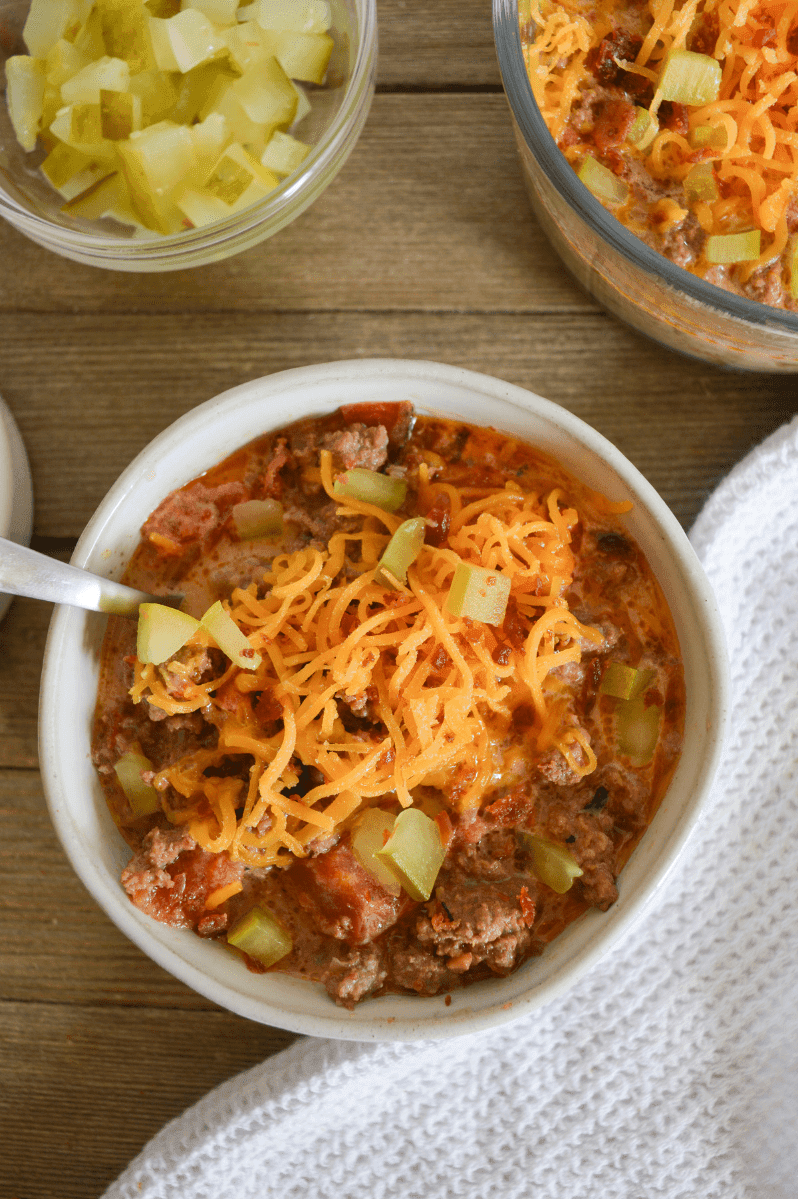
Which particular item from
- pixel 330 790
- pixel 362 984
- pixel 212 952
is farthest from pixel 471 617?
pixel 212 952

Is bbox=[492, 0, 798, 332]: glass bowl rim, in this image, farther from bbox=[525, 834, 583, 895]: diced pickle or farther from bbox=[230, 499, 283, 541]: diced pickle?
bbox=[525, 834, 583, 895]: diced pickle

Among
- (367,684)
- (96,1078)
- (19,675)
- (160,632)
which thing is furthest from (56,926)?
(367,684)

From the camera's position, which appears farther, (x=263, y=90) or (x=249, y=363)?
(x=249, y=363)

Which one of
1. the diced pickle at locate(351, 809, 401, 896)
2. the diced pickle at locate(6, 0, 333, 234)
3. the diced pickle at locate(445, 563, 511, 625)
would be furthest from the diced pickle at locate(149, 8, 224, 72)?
the diced pickle at locate(351, 809, 401, 896)

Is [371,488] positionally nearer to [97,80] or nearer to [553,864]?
[553,864]

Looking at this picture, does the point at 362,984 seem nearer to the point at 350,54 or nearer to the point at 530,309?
the point at 530,309

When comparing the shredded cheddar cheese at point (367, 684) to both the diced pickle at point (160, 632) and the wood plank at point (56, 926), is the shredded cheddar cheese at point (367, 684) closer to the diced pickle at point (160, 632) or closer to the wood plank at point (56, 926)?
the diced pickle at point (160, 632)
